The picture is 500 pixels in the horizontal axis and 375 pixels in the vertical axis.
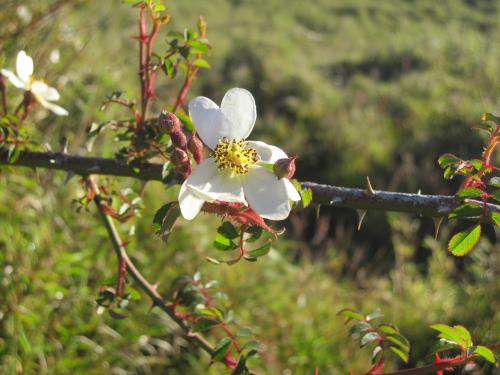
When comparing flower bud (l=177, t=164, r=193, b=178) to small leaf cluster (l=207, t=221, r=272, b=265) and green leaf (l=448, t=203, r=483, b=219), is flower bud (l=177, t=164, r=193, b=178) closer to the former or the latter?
small leaf cluster (l=207, t=221, r=272, b=265)

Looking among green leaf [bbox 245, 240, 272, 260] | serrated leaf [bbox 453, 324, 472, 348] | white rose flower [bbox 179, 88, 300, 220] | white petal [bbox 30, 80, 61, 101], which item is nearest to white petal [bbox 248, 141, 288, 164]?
white rose flower [bbox 179, 88, 300, 220]

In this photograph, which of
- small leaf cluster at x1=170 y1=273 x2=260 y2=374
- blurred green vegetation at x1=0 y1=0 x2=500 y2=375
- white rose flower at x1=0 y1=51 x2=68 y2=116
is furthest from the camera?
blurred green vegetation at x1=0 y1=0 x2=500 y2=375

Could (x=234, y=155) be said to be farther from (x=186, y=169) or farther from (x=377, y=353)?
(x=377, y=353)

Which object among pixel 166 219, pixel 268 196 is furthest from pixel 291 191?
pixel 166 219

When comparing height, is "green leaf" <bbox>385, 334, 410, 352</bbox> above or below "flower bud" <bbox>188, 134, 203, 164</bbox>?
below

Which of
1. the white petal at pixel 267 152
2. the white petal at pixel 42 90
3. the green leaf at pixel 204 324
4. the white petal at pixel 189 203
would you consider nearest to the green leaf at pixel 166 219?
the white petal at pixel 189 203

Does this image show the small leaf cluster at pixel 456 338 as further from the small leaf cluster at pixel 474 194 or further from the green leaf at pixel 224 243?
the green leaf at pixel 224 243

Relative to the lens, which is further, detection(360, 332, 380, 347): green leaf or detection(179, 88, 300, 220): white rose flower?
detection(360, 332, 380, 347): green leaf

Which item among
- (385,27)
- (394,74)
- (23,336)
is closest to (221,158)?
(23,336)
